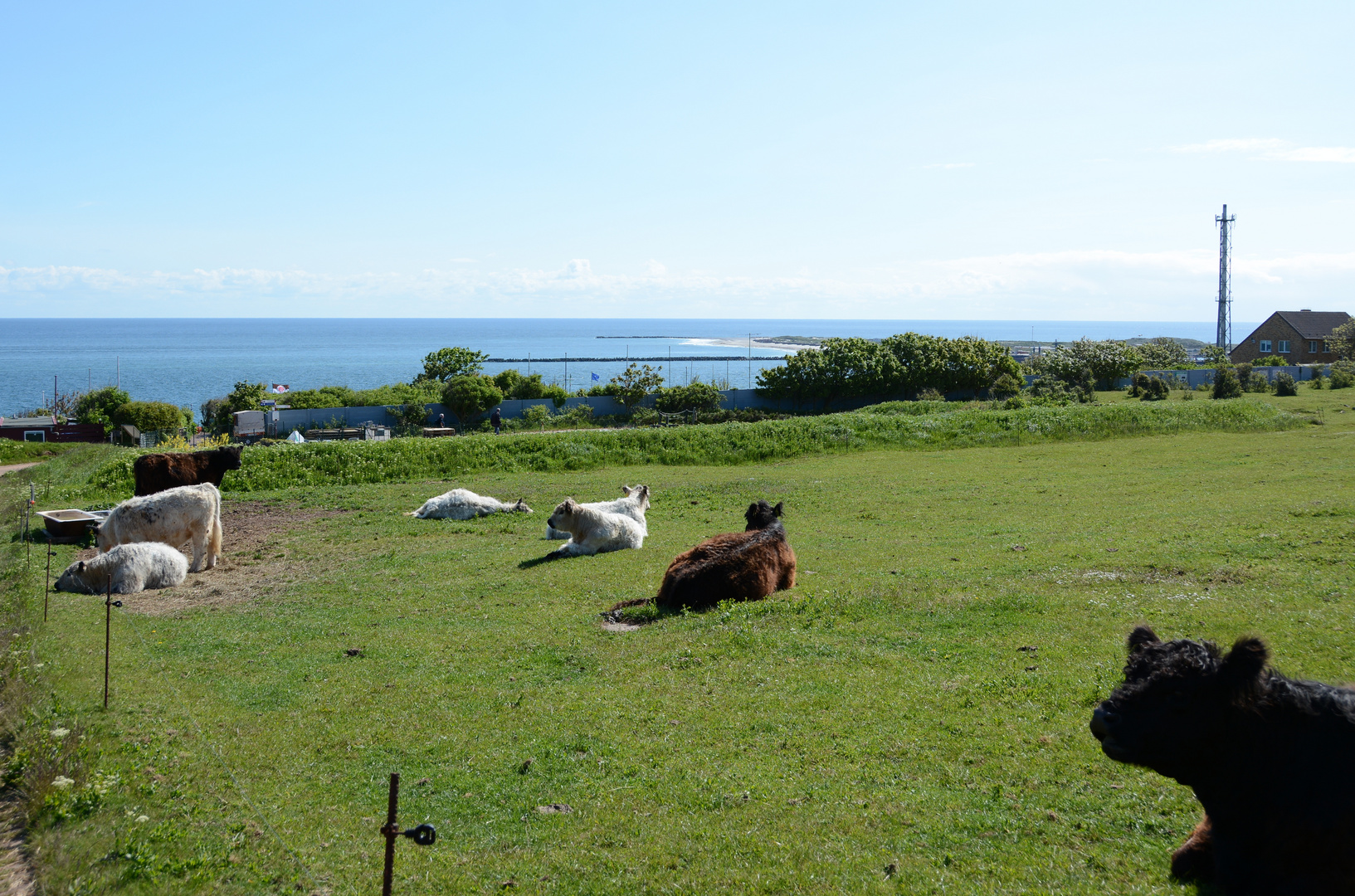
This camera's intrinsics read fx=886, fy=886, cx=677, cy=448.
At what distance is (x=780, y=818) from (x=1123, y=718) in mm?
2946

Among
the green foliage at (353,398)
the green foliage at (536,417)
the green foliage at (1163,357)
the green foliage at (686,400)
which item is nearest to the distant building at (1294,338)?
the green foliage at (1163,357)

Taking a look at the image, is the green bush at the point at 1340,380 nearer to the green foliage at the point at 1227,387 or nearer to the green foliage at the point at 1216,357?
the green foliage at the point at 1227,387

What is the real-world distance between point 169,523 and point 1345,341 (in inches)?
4227

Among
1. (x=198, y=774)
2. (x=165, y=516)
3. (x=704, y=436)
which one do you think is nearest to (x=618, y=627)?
(x=198, y=774)

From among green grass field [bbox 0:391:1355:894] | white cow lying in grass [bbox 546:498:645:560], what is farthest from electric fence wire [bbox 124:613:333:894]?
white cow lying in grass [bbox 546:498:645:560]

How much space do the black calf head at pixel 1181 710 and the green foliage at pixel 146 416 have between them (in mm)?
53708

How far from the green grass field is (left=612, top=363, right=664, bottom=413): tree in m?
45.2

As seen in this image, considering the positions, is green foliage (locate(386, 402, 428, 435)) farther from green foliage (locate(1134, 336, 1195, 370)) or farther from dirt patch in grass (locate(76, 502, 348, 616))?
green foliage (locate(1134, 336, 1195, 370))

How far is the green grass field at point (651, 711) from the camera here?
21.3 ft

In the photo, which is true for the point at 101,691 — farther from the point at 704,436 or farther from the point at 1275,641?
the point at 704,436

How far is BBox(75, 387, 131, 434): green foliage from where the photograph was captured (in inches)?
2055

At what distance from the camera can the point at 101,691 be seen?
10.1 m

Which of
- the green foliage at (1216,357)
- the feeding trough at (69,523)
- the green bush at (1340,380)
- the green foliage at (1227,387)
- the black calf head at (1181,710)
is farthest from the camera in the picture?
the green foliage at (1216,357)

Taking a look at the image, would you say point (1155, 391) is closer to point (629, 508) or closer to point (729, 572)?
point (629, 508)
